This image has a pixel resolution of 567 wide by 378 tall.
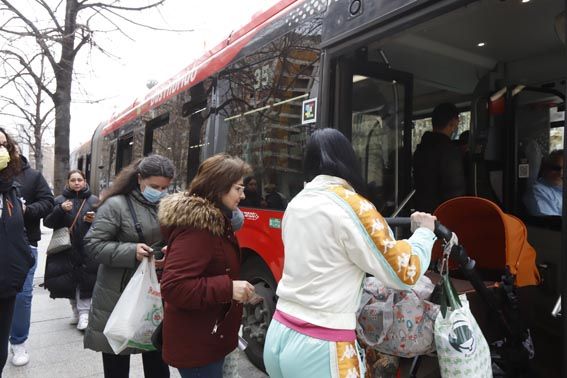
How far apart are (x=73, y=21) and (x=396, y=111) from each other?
5992mm

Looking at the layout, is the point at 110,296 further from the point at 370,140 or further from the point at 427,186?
the point at 427,186

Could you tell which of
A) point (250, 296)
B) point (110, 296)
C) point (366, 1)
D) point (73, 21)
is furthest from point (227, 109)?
point (73, 21)

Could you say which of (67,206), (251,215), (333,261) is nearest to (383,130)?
Answer: (251,215)

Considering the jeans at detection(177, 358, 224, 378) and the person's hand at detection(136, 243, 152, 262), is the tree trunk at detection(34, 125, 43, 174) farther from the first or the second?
the jeans at detection(177, 358, 224, 378)

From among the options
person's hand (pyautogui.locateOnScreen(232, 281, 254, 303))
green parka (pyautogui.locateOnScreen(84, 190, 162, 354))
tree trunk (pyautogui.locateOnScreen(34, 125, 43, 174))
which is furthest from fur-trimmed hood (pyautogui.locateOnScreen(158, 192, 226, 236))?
tree trunk (pyautogui.locateOnScreen(34, 125, 43, 174))

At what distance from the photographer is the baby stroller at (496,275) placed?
209cm

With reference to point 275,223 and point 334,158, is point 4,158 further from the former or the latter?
point 334,158

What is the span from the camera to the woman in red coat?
5.86 feet

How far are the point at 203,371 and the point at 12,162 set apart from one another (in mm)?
1798

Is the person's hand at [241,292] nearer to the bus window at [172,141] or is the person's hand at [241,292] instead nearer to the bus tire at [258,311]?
the bus tire at [258,311]

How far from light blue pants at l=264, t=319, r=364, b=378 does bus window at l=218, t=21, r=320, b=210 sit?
1623mm

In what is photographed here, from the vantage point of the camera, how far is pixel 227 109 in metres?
4.09

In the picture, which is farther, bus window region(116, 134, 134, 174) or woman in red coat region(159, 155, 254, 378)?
bus window region(116, 134, 134, 174)

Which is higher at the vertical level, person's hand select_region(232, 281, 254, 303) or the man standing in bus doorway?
the man standing in bus doorway
